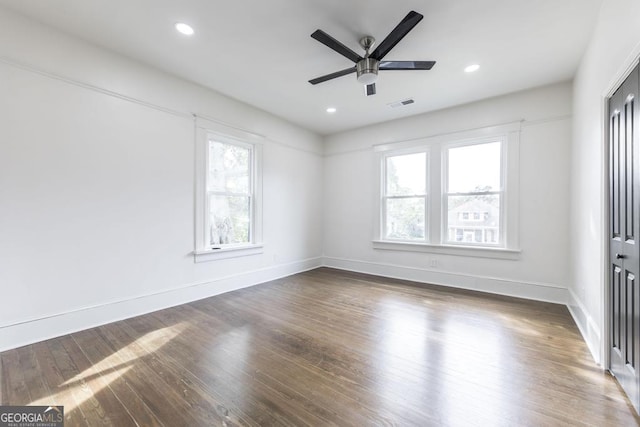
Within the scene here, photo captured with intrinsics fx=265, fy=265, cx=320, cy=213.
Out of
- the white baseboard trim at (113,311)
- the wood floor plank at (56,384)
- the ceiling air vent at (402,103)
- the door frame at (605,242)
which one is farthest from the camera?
the ceiling air vent at (402,103)

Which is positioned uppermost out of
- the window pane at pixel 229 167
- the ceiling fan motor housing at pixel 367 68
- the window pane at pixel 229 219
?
the ceiling fan motor housing at pixel 367 68

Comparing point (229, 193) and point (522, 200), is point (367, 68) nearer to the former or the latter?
point (229, 193)

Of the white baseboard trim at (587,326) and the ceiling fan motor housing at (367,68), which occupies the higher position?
the ceiling fan motor housing at (367,68)

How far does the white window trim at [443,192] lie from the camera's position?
3.96 metres

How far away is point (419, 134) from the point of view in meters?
4.81

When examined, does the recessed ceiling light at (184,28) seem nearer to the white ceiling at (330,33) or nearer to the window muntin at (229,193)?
the white ceiling at (330,33)

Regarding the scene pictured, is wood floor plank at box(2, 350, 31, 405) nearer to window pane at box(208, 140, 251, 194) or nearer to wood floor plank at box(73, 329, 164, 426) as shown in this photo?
wood floor plank at box(73, 329, 164, 426)

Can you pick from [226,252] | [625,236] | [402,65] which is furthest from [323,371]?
[402,65]

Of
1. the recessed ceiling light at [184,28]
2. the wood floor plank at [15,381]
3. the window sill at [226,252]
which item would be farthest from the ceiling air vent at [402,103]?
the wood floor plank at [15,381]

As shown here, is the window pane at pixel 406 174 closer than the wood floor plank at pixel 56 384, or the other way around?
the wood floor plank at pixel 56 384

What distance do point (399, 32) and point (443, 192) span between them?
9.93 ft

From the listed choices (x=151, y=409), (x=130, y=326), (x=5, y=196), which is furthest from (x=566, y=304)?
(x=5, y=196)

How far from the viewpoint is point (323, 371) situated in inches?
82.0

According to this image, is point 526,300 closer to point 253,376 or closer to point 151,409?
point 253,376
